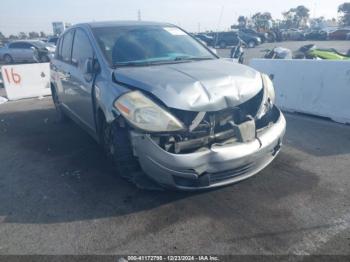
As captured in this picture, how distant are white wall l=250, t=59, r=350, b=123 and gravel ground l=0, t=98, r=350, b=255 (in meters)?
1.30

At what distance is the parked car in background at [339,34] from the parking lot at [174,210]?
40.0 m

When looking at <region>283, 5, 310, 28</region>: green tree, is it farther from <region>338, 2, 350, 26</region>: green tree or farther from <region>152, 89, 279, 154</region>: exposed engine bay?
<region>152, 89, 279, 154</region>: exposed engine bay

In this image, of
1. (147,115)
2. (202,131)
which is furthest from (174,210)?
(147,115)

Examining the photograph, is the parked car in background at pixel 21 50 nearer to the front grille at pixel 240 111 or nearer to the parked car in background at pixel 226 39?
the parked car in background at pixel 226 39

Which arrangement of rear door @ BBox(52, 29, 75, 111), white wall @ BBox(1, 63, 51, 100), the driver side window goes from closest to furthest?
the driver side window < rear door @ BBox(52, 29, 75, 111) < white wall @ BBox(1, 63, 51, 100)

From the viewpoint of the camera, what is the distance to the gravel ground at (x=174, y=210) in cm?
270

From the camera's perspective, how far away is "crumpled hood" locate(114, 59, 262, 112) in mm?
3090

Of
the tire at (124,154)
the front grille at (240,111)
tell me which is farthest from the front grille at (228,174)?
the tire at (124,154)

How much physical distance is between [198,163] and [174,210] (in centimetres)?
57

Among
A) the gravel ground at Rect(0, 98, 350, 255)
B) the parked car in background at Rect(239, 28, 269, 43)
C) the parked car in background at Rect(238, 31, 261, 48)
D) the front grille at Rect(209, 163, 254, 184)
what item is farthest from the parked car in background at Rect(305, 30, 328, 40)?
the front grille at Rect(209, 163, 254, 184)

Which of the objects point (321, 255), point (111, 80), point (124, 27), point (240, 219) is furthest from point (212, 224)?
point (124, 27)

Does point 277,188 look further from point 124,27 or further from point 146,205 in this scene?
point 124,27

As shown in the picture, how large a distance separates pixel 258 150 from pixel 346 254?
46.0 inches

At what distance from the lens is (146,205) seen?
10.9ft
